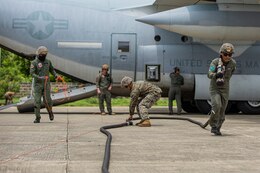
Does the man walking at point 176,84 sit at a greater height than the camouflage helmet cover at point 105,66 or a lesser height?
lesser

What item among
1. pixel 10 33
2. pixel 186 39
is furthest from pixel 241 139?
pixel 10 33

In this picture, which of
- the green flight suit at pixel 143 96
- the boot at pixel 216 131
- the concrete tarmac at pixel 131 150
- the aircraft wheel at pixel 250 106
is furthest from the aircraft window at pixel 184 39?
the boot at pixel 216 131

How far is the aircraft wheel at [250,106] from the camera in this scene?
1791cm

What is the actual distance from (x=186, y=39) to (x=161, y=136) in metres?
7.91

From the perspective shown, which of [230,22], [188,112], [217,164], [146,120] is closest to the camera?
[217,164]

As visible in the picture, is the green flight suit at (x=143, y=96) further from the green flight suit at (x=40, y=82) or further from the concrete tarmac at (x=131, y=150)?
the green flight suit at (x=40, y=82)

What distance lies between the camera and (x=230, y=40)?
1716cm

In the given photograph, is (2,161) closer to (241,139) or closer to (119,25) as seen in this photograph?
(241,139)

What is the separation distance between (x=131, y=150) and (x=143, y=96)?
4.77 metres

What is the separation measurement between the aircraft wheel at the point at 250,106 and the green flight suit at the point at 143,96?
6038 mm

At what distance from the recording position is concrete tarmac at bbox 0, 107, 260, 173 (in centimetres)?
653

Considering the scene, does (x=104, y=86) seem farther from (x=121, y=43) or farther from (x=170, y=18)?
(x=170, y=18)

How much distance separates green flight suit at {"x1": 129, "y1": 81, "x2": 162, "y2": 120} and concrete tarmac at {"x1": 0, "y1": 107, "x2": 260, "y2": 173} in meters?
0.78

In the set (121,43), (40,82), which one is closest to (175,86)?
(121,43)
